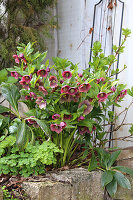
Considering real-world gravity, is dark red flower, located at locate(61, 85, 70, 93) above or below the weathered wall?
above

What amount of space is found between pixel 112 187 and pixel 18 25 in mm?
1757

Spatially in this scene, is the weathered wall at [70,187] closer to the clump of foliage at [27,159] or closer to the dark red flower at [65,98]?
the clump of foliage at [27,159]

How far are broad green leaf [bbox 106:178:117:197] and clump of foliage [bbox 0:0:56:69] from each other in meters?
1.45

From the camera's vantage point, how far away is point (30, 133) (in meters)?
1.48

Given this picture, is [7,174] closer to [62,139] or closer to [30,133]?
[30,133]

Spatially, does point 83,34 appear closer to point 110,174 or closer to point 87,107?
point 87,107

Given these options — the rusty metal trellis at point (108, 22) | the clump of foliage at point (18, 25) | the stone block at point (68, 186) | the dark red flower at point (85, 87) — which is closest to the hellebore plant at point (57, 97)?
the dark red flower at point (85, 87)

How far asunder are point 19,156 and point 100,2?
1.88 m

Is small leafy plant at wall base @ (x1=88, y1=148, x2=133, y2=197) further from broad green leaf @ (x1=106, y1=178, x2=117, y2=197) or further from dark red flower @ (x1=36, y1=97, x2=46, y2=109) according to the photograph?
dark red flower @ (x1=36, y1=97, x2=46, y2=109)

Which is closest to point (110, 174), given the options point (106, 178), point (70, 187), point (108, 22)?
point (106, 178)

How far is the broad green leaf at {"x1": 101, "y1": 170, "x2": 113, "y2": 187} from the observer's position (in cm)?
152

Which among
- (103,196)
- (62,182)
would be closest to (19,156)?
(62,182)

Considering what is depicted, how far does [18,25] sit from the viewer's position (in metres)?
2.41

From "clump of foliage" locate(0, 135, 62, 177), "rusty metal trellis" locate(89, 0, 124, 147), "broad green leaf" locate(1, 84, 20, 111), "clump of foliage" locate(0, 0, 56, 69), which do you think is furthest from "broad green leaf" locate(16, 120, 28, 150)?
"rusty metal trellis" locate(89, 0, 124, 147)
